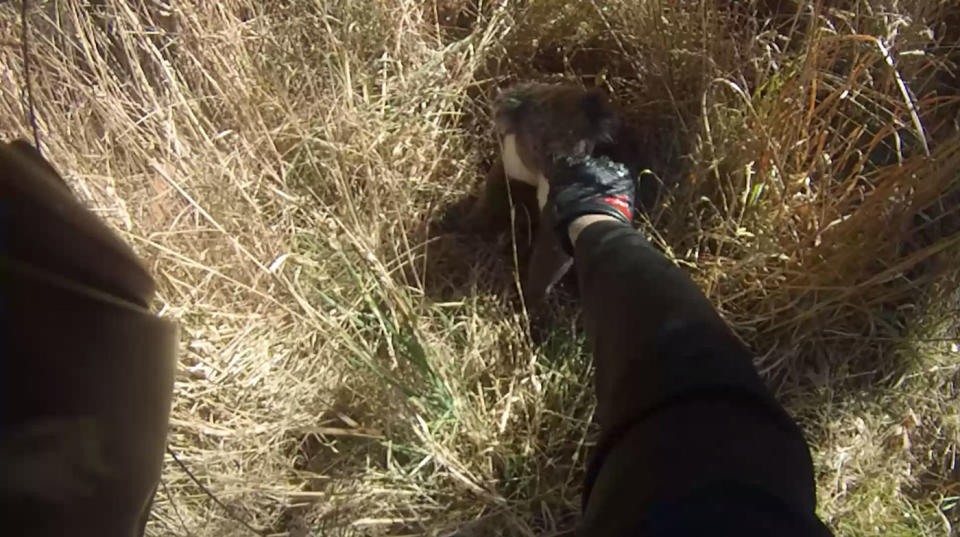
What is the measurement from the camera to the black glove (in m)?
1.18

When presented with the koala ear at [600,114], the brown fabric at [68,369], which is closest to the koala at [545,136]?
the koala ear at [600,114]

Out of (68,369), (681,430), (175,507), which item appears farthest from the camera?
(175,507)

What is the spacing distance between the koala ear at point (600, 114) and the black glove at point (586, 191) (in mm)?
43

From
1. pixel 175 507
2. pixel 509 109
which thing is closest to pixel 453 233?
pixel 509 109

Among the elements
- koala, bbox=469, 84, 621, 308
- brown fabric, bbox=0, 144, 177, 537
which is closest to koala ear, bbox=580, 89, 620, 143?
koala, bbox=469, 84, 621, 308

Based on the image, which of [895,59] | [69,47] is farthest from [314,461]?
[895,59]

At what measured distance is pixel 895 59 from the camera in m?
1.11

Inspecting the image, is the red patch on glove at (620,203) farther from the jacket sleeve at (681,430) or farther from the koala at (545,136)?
the jacket sleeve at (681,430)

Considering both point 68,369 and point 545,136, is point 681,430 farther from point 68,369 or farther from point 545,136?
point 545,136

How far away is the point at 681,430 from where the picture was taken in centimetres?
71

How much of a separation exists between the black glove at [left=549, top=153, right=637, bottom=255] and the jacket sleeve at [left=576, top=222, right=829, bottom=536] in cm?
22

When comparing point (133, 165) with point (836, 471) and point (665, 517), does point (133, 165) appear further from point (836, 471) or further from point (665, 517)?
point (836, 471)

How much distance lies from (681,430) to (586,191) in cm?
56

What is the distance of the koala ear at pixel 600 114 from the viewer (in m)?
1.22
